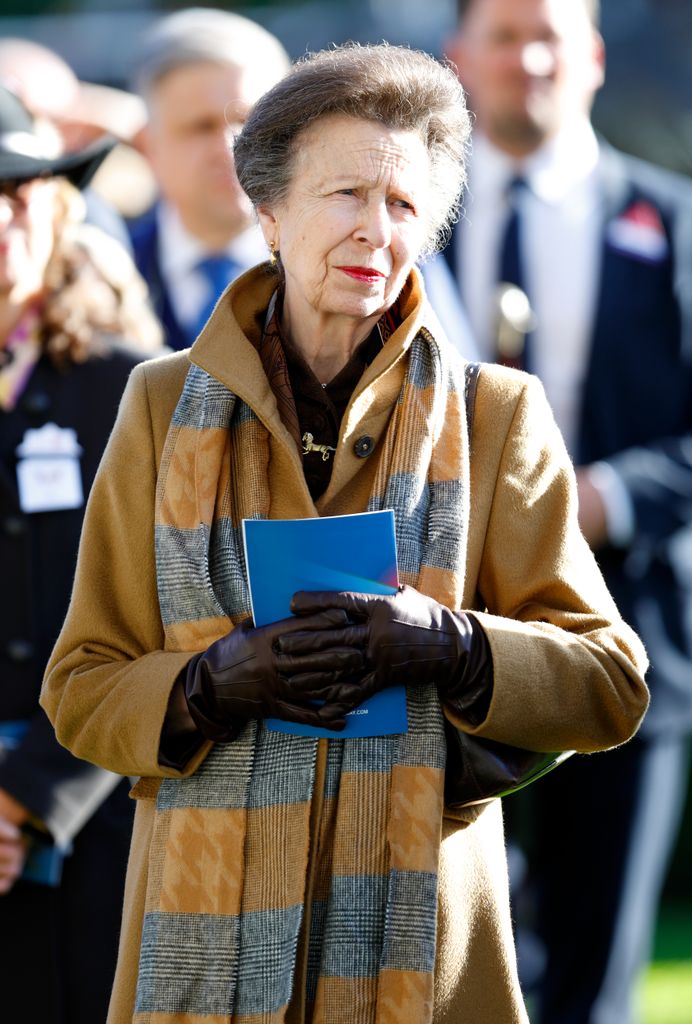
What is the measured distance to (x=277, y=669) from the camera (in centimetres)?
262

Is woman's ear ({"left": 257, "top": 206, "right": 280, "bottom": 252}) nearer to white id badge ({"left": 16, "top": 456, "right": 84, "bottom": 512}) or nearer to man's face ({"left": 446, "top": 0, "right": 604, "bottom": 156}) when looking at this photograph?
white id badge ({"left": 16, "top": 456, "right": 84, "bottom": 512})

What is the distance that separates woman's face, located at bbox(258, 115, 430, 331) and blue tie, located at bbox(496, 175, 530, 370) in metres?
2.11

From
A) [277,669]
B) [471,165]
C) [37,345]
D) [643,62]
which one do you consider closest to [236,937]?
[277,669]

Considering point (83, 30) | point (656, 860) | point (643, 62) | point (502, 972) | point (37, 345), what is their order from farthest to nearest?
point (83, 30) < point (643, 62) < point (656, 860) < point (37, 345) < point (502, 972)

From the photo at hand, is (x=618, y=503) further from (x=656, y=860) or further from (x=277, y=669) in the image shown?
(x=277, y=669)

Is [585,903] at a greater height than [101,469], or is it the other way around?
[101,469]

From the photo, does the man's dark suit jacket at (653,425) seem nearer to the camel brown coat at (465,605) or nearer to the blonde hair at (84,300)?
the blonde hair at (84,300)

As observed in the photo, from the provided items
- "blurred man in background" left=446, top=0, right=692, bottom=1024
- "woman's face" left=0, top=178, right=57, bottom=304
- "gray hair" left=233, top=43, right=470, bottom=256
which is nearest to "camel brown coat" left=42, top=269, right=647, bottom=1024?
"gray hair" left=233, top=43, right=470, bottom=256

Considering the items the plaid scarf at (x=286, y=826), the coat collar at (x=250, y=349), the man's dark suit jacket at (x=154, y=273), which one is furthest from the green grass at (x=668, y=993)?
the coat collar at (x=250, y=349)

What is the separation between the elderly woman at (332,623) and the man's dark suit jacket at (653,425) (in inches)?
80.5

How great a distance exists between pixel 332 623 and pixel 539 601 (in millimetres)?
454

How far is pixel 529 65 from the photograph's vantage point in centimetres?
522

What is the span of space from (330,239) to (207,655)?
75 cm

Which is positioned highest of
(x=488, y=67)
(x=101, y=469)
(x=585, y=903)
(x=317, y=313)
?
(x=488, y=67)
